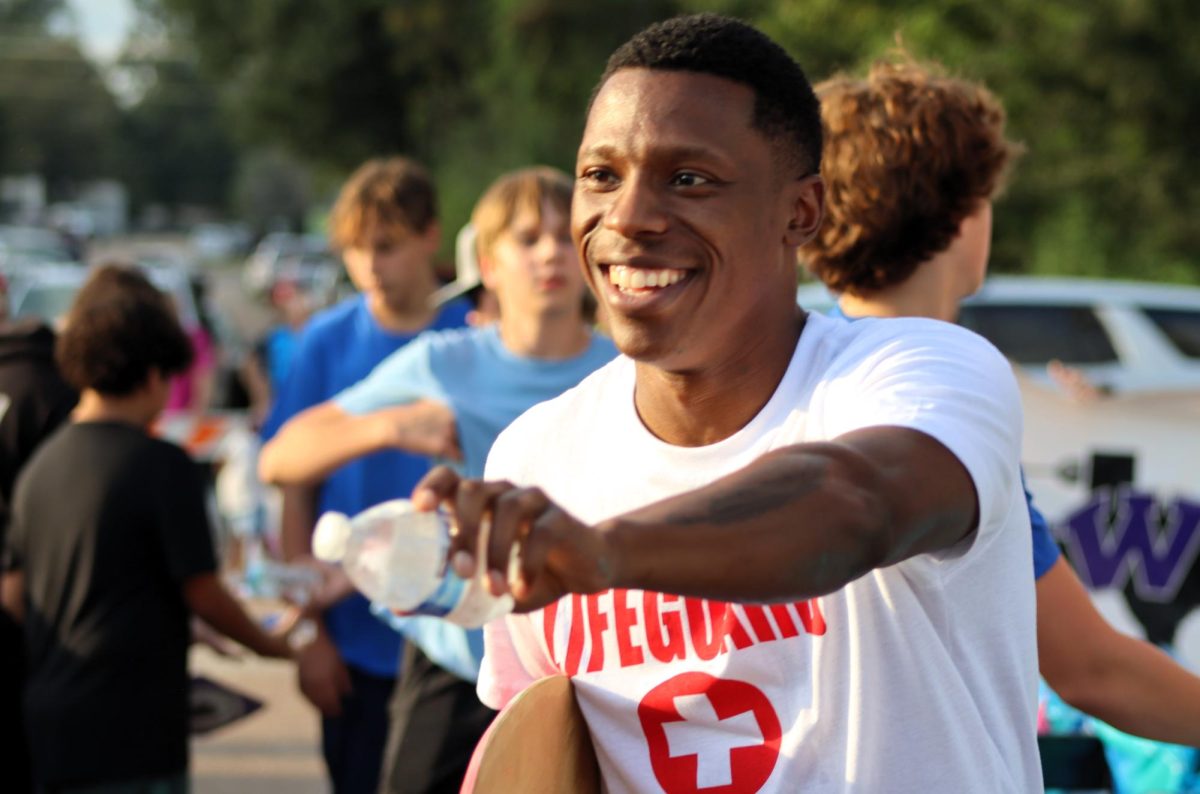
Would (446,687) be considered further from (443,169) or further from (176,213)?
(176,213)

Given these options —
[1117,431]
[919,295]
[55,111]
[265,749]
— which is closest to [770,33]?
[1117,431]

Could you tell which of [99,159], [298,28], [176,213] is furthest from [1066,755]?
Answer: [176,213]

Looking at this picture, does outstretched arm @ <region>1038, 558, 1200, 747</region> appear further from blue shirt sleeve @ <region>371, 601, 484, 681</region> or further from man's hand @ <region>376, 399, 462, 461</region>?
man's hand @ <region>376, 399, 462, 461</region>

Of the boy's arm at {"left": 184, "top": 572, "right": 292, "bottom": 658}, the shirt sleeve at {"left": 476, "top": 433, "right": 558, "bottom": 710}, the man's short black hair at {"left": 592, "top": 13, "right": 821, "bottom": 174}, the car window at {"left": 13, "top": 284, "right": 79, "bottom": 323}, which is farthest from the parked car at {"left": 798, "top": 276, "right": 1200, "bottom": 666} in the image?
the car window at {"left": 13, "top": 284, "right": 79, "bottom": 323}

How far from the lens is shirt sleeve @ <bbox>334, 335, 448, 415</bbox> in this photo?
12.5 feet

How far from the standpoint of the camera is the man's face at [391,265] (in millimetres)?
5041

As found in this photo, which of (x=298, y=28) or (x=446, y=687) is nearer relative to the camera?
(x=446, y=687)

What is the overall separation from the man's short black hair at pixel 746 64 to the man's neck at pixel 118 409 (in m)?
2.61

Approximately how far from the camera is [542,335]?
12.9 ft

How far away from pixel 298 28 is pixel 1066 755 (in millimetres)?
34035

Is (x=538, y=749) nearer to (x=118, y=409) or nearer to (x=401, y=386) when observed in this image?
(x=401, y=386)

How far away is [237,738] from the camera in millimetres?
7188

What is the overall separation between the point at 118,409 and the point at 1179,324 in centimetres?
681

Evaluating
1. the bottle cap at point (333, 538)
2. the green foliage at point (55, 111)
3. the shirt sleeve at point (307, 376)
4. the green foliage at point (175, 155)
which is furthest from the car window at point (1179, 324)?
the green foliage at point (175, 155)
